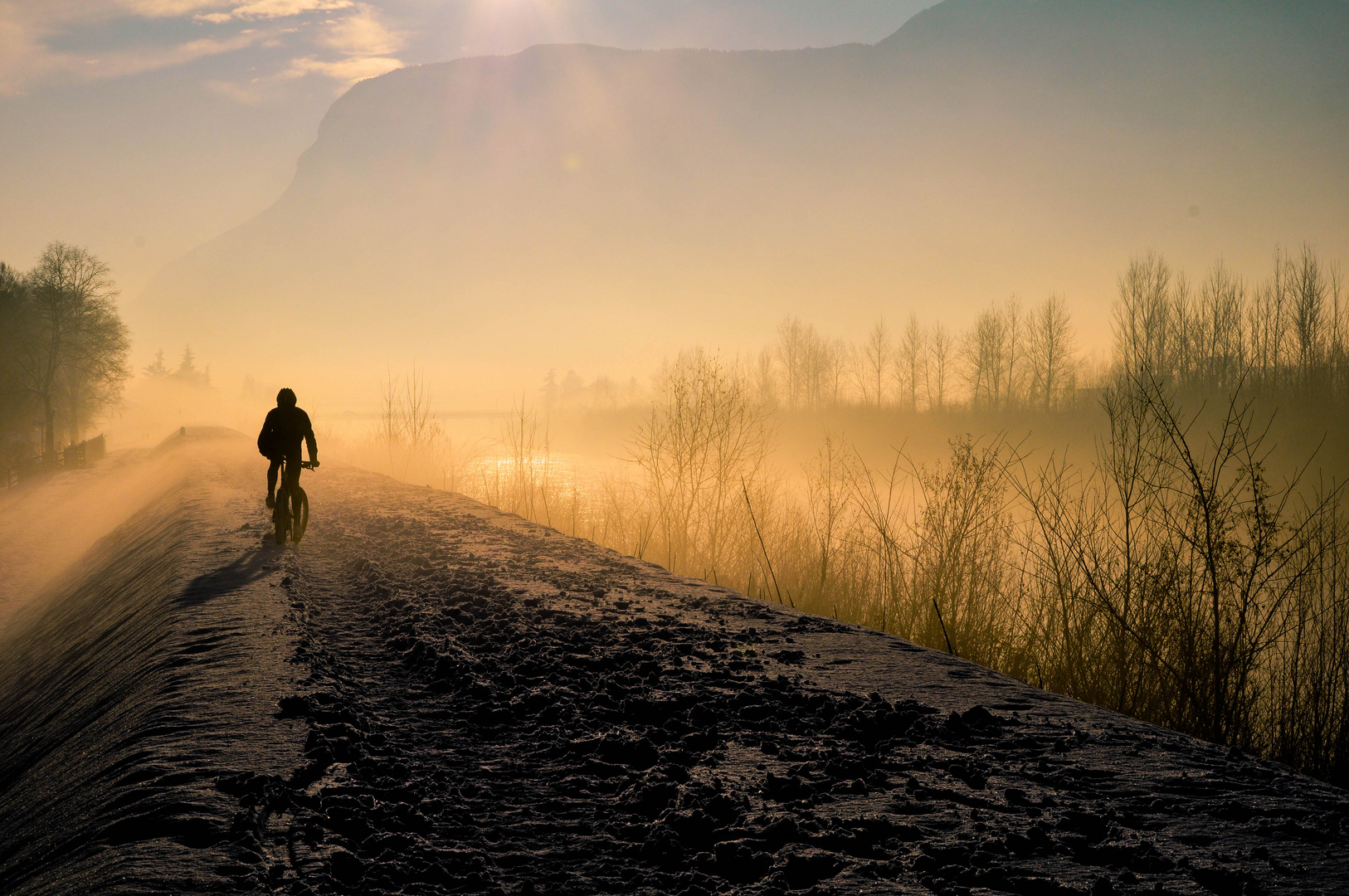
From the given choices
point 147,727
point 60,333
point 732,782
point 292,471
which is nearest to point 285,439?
point 292,471

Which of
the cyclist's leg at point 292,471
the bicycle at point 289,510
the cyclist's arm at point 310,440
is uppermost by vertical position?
the cyclist's arm at point 310,440

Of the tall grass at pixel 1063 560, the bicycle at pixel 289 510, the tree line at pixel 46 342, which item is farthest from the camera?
the tree line at pixel 46 342

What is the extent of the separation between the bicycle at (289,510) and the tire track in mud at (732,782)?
165 inches

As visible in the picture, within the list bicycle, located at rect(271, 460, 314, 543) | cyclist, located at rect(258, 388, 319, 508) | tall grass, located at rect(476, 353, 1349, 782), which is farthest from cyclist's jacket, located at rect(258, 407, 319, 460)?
tall grass, located at rect(476, 353, 1349, 782)

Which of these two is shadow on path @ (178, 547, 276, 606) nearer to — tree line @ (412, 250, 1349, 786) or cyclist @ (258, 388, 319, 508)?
cyclist @ (258, 388, 319, 508)

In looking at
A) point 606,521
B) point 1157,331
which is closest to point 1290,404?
point 1157,331

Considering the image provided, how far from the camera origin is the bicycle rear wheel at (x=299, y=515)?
926 centimetres

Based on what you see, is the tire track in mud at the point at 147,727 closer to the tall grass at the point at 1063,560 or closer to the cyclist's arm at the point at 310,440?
the cyclist's arm at the point at 310,440

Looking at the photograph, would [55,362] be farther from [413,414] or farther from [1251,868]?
[1251,868]

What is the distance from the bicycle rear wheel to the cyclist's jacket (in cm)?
50

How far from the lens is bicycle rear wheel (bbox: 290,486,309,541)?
30.4 ft

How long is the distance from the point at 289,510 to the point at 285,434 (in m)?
0.97

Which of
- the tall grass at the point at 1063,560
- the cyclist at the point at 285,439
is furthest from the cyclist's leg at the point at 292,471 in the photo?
the tall grass at the point at 1063,560

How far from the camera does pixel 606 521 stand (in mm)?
11406
